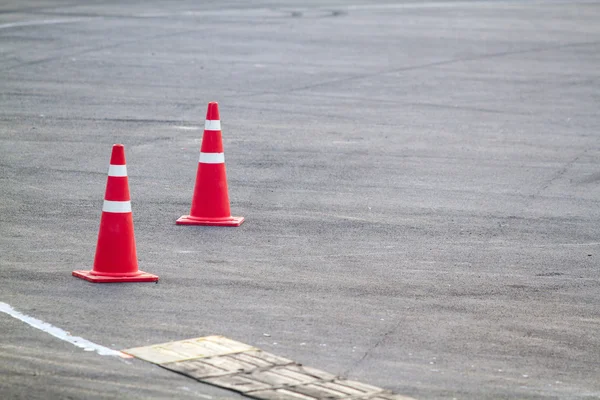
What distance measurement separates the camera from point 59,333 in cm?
727

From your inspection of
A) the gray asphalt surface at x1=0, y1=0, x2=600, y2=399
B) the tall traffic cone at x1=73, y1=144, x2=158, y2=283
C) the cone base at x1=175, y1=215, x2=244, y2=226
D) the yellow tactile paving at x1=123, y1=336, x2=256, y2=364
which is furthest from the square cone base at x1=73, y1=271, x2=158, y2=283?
the cone base at x1=175, y1=215, x2=244, y2=226

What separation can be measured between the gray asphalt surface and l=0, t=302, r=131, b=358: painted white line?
0.08m

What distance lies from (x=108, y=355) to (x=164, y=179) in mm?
5506

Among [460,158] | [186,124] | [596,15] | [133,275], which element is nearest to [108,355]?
[133,275]

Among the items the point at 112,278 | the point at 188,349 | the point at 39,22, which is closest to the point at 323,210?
the point at 112,278

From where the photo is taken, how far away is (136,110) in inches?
640

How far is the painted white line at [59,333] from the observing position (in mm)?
6961

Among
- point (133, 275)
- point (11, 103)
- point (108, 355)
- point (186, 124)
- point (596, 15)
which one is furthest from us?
point (596, 15)

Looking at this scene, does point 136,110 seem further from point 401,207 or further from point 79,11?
point 79,11

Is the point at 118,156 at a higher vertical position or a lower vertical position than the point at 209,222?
higher

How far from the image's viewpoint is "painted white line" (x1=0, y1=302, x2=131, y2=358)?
6961 millimetres

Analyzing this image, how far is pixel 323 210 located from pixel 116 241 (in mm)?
2880

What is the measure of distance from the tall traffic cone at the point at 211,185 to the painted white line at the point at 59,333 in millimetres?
2912

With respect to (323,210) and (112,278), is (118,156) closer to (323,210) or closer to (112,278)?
(112,278)
